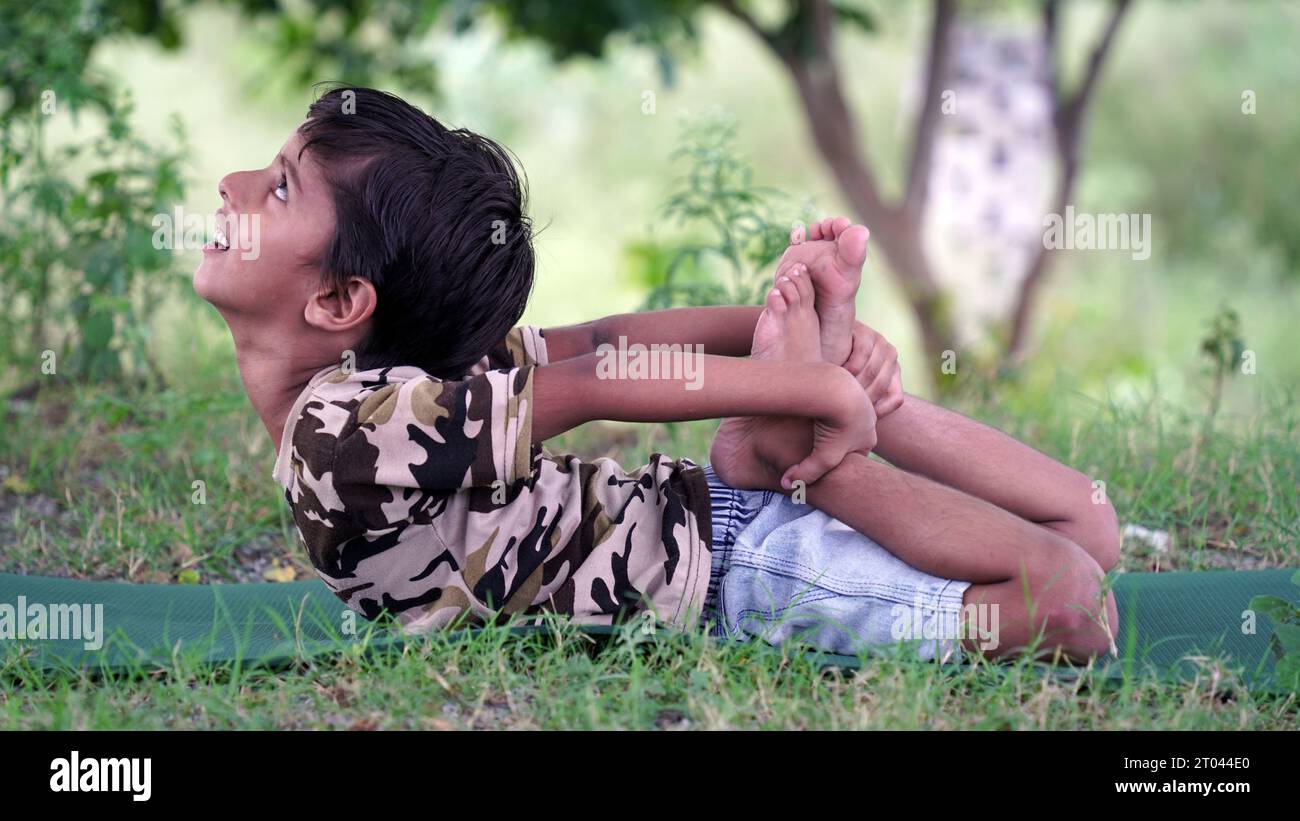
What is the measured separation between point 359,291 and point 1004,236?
715 cm

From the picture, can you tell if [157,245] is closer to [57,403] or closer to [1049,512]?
[57,403]

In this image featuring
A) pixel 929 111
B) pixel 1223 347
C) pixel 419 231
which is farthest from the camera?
pixel 929 111

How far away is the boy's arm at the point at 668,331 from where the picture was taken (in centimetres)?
255

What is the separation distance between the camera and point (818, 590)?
7.47 feet

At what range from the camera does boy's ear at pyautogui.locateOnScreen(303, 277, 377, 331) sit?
216 centimetres

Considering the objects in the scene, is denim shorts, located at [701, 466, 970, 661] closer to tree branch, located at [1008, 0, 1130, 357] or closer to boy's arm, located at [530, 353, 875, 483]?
boy's arm, located at [530, 353, 875, 483]

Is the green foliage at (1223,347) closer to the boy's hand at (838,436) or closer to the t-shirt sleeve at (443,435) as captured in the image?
the boy's hand at (838,436)

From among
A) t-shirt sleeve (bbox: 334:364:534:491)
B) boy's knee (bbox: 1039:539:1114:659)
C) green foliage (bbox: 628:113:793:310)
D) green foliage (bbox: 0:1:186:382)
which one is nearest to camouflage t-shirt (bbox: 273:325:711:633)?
t-shirt sleeve (bbox: 334:364:534:491)

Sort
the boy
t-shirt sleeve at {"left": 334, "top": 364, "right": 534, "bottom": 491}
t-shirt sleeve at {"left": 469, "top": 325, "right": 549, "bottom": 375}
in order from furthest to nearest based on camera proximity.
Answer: t-shirt sleeve at {"left": 469, "top": 325, "right": 549, "bottom": 375}
the boy
t-shirt sleeve at {"left": 334, "top": 364, "right": 534, "bottom": 491}

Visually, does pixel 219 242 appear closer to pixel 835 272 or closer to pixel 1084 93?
pixel 835 272

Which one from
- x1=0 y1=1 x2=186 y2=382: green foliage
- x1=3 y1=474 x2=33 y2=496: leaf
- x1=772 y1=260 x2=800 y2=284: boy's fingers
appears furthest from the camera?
x1=0 y1=1 x2=186 y2=382: green foliage

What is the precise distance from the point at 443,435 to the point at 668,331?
2.27ft

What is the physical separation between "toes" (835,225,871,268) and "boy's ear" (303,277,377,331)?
802mm

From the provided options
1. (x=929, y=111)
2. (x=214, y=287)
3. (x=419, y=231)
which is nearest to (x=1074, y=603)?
(x=419, y=231)
